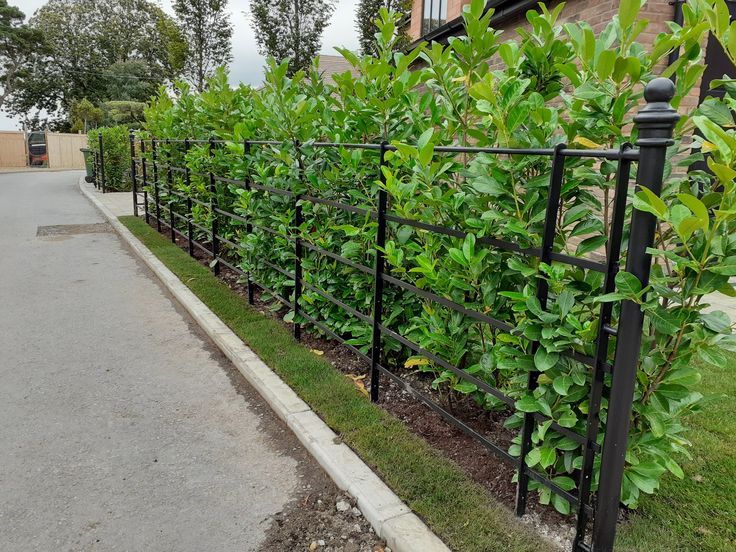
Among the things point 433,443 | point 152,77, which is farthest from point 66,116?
point 433,443

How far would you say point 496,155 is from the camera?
8.55 feet

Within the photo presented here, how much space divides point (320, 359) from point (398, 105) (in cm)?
196

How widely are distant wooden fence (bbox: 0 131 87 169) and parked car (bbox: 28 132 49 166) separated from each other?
0.25 m

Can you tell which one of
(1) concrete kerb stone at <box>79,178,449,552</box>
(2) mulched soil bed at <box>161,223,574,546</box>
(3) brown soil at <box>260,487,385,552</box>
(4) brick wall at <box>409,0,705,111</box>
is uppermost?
(4) brick wall at <box>409,0,705,111</box>

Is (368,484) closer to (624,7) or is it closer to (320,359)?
(320,359)

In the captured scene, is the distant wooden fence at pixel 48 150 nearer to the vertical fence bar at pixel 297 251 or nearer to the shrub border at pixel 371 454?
the shrub border at pixel 371 454

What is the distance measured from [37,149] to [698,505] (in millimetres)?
45052

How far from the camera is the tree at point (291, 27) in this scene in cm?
3172

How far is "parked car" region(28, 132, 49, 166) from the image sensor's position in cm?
3941

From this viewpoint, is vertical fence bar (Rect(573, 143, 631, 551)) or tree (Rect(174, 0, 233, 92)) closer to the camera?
vertical fence bar (Rect(573, 143, 631, 551))

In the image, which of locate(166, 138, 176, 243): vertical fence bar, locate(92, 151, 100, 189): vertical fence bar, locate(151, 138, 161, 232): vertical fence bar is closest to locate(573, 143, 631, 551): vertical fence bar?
locate(166, 138, 176, 243): vertical fence bar

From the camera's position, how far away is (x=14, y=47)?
4847 cm

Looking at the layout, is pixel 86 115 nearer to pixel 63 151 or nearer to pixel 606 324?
pixel 63 151

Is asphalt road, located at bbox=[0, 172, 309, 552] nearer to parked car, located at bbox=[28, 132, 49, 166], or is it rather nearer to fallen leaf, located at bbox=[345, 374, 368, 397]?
fallen leaf, located at bbox=[345, 374, 368, 397]
